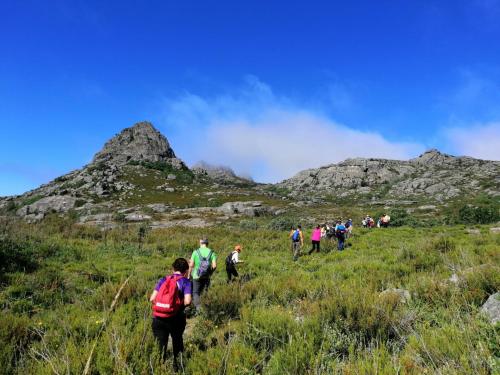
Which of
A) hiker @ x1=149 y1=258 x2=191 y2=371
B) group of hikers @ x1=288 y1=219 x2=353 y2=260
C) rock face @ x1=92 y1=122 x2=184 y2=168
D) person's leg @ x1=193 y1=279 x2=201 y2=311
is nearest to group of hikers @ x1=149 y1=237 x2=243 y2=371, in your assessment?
hiker @ x1=149 y1=258 x2=191 y2=371

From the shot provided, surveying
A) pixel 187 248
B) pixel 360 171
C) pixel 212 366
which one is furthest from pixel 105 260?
pixel 360 171

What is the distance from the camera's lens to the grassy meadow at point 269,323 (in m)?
4.02

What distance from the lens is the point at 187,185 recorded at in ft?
245

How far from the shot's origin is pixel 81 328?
20.0ft

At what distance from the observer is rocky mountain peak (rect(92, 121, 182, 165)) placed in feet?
296

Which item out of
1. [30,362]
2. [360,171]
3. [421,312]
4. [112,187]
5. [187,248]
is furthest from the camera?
[360,171]

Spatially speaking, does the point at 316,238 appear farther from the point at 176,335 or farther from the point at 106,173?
the point at 106,173

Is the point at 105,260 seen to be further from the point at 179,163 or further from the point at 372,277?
the point at 179,163

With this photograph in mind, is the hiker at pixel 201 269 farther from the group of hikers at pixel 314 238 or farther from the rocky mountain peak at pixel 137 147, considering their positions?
the rocky mountain peak at pixel 137 147

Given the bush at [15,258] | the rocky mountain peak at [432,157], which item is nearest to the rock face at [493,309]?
the bush at [15,258]

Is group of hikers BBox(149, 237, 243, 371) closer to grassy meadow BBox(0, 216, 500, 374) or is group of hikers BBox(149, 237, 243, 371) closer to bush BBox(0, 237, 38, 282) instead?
grassy meadow BBox(0, 216, 500, 374)

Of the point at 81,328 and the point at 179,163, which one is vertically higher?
the point at 179,163

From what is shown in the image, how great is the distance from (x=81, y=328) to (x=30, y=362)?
58.5 inches

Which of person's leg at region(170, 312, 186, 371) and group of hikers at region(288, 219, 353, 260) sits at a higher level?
group of hikers at region(288, 219, 353, 260)
